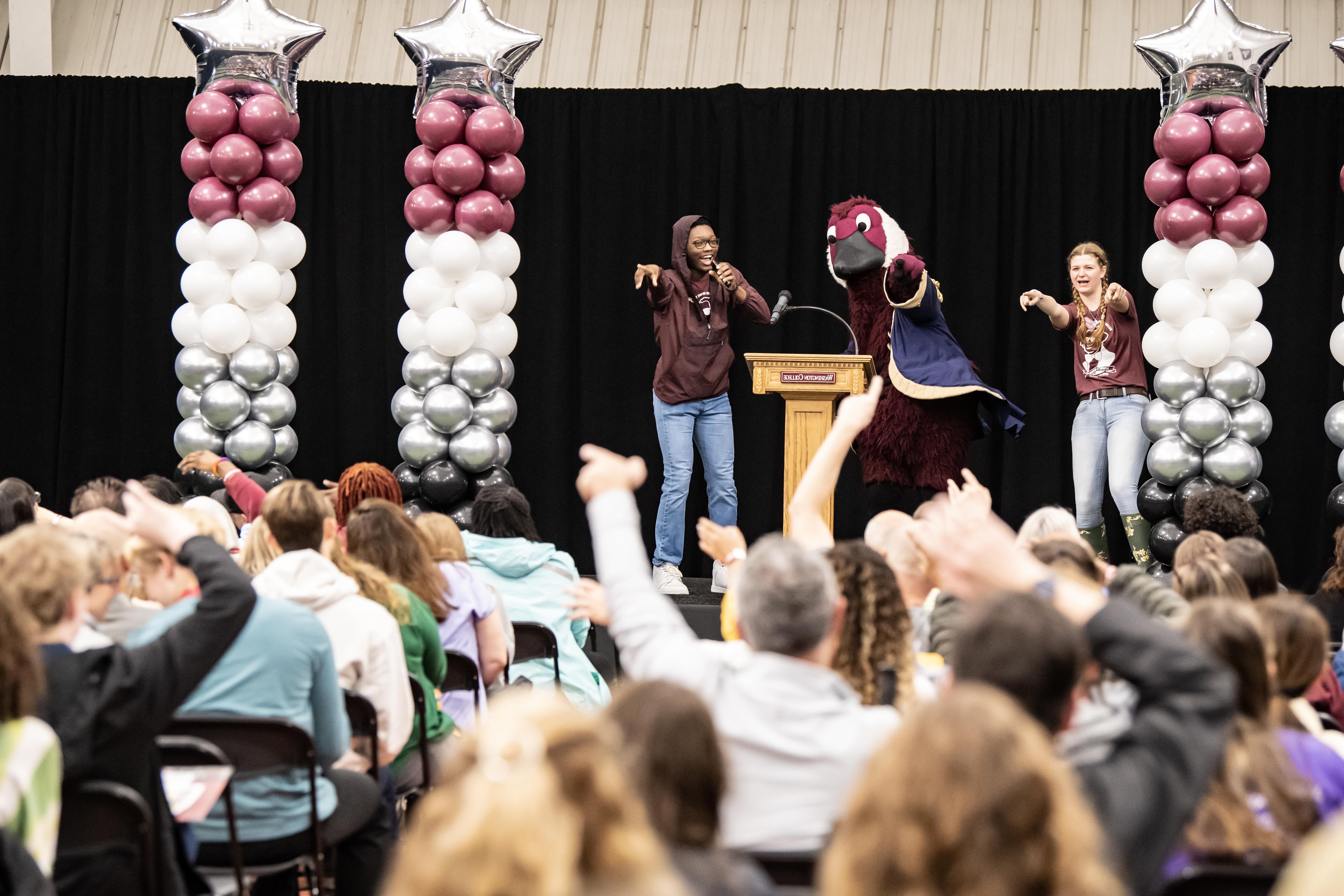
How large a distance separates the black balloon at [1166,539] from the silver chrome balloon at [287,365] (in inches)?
154

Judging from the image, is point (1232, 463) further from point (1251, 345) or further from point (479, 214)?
point (479, 214)

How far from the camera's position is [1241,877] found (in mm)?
1621

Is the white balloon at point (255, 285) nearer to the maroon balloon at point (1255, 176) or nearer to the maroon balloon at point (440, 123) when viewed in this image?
the maroon balloon at point (440, 123)

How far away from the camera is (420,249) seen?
6.03m

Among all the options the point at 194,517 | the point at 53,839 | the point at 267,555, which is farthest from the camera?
the point at 267,555

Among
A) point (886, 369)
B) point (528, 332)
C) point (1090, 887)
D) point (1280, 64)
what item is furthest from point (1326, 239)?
point (1090, 887)

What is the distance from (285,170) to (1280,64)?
553 cm

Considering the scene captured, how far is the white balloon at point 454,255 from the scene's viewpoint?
586cm

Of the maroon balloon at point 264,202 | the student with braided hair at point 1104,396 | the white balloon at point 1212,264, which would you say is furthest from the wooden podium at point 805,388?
the maroon balloon at point 264,202

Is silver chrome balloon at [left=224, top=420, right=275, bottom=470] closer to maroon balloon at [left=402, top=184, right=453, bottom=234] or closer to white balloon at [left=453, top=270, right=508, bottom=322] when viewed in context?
white balloon at [left=453, top=270, right=508, bottom=322]

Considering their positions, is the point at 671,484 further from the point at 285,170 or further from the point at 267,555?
the point at 267,555

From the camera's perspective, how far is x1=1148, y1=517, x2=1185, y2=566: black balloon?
5.73 metres

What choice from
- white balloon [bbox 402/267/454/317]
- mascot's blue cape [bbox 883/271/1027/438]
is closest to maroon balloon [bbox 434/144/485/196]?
white balloon [bbox 402/267/454/317]

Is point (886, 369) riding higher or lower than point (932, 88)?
lower
